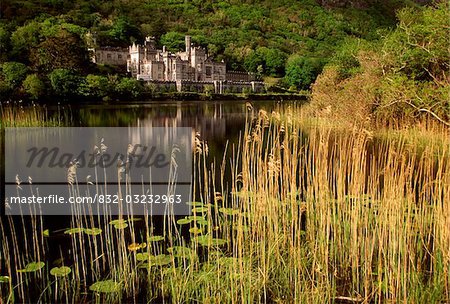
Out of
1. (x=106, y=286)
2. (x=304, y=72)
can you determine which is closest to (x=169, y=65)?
(x=304, y=72)

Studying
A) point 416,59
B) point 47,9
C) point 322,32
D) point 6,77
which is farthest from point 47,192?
point 322,32

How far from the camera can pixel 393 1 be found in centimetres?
10088

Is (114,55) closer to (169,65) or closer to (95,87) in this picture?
(169,65)

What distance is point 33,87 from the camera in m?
28.8

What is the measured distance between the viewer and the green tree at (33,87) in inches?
1129

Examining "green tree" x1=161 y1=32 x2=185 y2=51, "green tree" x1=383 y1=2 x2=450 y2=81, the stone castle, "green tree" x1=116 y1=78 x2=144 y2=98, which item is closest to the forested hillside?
"green tree" x1=161 y1=32 x2=185 y2=51

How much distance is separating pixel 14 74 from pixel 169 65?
30172 millimetres

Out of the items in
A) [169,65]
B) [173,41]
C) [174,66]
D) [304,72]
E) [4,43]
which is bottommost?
[304,72]

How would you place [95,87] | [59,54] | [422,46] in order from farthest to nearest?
[59,54] → [95,87] → [422,46]

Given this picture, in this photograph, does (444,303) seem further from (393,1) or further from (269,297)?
(393,1)

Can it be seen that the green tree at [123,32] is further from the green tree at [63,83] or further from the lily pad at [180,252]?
the lily pad at [180,252]

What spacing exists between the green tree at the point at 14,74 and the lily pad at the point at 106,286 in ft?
90.1

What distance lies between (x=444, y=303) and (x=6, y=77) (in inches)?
1162

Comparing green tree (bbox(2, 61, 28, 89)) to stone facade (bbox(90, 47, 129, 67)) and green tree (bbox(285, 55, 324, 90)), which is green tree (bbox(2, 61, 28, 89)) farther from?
green tree (bbox(285, 55, 324, 90))
